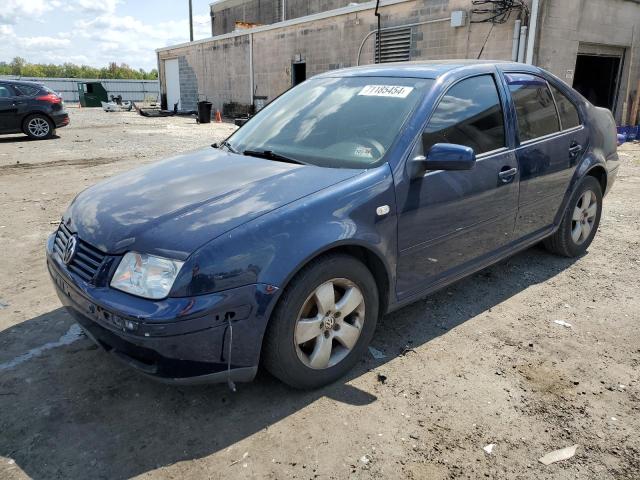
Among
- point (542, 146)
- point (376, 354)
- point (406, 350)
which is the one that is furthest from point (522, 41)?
point (376, 354)

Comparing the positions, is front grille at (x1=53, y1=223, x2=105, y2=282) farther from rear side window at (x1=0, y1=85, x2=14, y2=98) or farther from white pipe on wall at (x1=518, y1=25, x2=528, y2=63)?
rear side window at (x1=0, y1=85, x2=14, y2=98)

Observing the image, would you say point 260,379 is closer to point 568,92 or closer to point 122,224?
point 122,224

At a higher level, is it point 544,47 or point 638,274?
point 544,47

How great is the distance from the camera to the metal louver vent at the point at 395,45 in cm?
1495

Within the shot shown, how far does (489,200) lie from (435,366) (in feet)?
3.91

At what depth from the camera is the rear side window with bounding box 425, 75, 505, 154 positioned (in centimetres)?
320

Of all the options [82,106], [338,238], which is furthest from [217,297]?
[82,106]

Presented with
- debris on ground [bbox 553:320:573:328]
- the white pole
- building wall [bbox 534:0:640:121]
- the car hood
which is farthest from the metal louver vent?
the car hood

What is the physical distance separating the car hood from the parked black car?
1247 centimetres

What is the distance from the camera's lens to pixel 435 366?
3.07 metres

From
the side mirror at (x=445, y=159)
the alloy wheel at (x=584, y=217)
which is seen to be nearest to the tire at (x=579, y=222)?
the alloy wheel at (x=584, y=217)

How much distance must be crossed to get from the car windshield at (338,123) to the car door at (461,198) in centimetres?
21

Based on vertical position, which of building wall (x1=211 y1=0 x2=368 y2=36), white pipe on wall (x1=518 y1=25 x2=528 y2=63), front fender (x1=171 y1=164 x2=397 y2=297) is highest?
building wall (x1=211 y1=0 x2=368 y2=36)

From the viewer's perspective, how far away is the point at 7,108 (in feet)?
43.8
